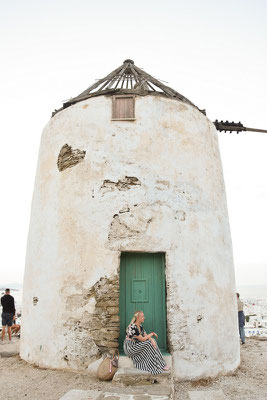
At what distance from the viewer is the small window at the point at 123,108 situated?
7.18 metres

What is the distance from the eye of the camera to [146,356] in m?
5.25

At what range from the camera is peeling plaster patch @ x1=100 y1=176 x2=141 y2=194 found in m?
6.68

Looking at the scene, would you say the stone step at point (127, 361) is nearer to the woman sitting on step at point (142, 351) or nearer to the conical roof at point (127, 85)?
the woman sitting on step at point (142, 351)

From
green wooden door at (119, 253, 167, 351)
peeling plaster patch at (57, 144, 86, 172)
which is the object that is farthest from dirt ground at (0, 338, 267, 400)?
peeling plaster patch at (57, 144, 86, 172)

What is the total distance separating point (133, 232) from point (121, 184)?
1050mm

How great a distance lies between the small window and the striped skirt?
4.57m

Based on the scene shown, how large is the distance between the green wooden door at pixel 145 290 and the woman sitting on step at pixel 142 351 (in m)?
0.76

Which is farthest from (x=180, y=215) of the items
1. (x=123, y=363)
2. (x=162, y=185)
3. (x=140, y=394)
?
(x=140, y=394)

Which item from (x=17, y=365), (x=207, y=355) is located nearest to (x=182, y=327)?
(x=207, y=355)

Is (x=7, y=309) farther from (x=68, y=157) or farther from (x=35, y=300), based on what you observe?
(x=68, y=157)

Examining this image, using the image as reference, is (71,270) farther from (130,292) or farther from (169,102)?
(169,102)

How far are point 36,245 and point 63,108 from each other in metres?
3.55

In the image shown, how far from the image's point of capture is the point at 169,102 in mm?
7434

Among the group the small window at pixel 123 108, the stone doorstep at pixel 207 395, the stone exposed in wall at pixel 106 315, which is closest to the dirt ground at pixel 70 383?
the stone doorstep at pixel 207 395
